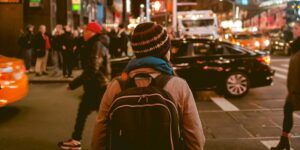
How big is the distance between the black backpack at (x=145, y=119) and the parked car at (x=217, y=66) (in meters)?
10.4

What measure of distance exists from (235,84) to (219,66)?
0.59 meters

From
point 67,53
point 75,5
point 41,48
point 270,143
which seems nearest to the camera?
point 270,143

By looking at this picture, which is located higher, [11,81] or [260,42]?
[11,81]

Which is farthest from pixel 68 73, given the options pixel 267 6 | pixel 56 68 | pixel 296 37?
pixel 267 6

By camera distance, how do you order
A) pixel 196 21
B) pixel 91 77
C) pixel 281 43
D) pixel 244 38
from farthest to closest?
pixel 244 38
pixel 281 43
pixel 196 21
pixel 91 77

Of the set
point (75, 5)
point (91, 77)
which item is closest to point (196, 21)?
point (75, 5)

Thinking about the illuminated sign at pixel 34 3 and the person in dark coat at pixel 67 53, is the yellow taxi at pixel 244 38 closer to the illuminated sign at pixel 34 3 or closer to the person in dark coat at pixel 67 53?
the illuminated sign at pixel 34 3

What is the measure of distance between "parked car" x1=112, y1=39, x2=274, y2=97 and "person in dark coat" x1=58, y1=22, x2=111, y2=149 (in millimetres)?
6056

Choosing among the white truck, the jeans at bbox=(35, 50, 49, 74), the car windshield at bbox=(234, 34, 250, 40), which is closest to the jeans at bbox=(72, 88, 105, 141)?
the jeans at bbox=(35, 50, 49, 74)

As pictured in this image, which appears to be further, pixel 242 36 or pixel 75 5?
pixel 242 36

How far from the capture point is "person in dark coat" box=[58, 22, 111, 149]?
741cm

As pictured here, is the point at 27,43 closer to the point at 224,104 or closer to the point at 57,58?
the point at 57,58

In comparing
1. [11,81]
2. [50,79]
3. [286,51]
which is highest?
[11,81]

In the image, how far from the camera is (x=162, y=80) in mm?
3072
